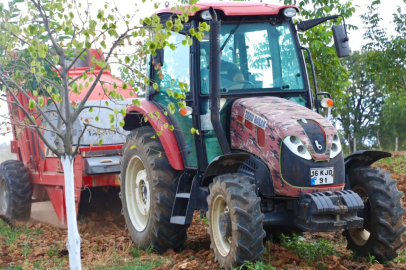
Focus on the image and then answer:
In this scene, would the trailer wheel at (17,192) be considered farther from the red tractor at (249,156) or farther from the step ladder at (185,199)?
the step ladder at (185,199)

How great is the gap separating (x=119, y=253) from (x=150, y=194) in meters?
0.75

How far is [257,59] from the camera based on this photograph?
247 inches

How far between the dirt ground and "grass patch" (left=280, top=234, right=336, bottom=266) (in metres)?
0.08

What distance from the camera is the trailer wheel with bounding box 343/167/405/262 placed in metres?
5.49

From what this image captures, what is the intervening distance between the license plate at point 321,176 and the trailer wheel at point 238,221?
1.80 ft

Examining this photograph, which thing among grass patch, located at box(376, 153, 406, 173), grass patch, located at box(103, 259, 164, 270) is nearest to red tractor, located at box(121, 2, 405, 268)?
grass patch, located at box(103, 259, 164, 270)

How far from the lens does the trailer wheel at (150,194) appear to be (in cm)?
640

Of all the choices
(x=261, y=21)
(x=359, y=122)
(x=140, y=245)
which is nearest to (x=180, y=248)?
(x=140, y=245)

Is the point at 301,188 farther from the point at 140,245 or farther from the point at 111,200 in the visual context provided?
the point at 111,200

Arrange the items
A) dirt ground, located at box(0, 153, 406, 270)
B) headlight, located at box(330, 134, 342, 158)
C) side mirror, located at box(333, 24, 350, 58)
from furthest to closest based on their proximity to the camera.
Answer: side mirror, located at box(333, 24, 350, 58), dirt ground, located at box(0, 153, 406, 270), headlight, located at box(330, 134, 342, 158)

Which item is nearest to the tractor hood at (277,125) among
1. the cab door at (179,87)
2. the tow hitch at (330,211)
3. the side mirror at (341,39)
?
the tow hitch at (330,211)

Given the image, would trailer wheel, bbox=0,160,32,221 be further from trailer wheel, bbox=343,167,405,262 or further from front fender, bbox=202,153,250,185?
trailer wheel, bbox=343,167,405,262

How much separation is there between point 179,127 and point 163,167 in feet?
1.59

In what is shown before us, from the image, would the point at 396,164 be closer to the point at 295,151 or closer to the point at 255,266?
the point at 295,151
